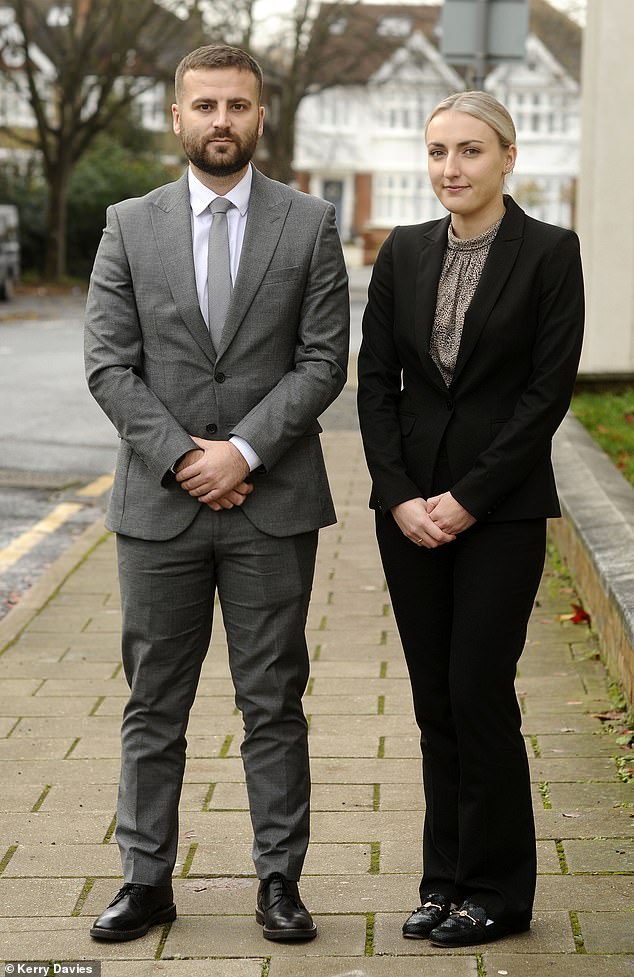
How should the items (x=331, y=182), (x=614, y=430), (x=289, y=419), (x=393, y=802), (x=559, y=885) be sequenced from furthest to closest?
(x=331, y=182)
(x=614, y=430)
(x=393, y=802)
(x=559, y=885)
(x=289, y=419)

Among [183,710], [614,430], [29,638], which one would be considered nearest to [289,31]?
[614,430]

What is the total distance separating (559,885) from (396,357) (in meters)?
1.44

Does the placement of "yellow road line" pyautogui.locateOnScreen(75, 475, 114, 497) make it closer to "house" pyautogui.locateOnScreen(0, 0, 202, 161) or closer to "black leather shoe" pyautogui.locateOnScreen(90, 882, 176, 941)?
"black leather shoe" pyautogui.locateOnScreen(90, 882, 176, 941)

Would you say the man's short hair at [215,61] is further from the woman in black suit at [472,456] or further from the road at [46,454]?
the road at [46,454]

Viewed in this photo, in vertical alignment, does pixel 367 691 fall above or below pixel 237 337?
below

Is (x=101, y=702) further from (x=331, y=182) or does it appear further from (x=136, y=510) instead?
(x=331, y=182)

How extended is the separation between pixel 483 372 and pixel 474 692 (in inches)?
29.4

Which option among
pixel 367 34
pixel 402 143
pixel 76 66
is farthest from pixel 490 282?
pixel 402 143

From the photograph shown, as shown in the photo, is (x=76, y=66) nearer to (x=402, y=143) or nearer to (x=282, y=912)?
(x=282, y=912)

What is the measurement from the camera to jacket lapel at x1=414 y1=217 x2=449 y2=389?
364 centimetres

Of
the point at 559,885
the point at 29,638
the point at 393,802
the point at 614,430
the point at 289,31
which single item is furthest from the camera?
the point at 289,31

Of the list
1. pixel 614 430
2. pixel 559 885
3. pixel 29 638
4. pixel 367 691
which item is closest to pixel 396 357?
pixel 559 885

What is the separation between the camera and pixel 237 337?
3.67m

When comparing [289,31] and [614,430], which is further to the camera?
[289,31]
